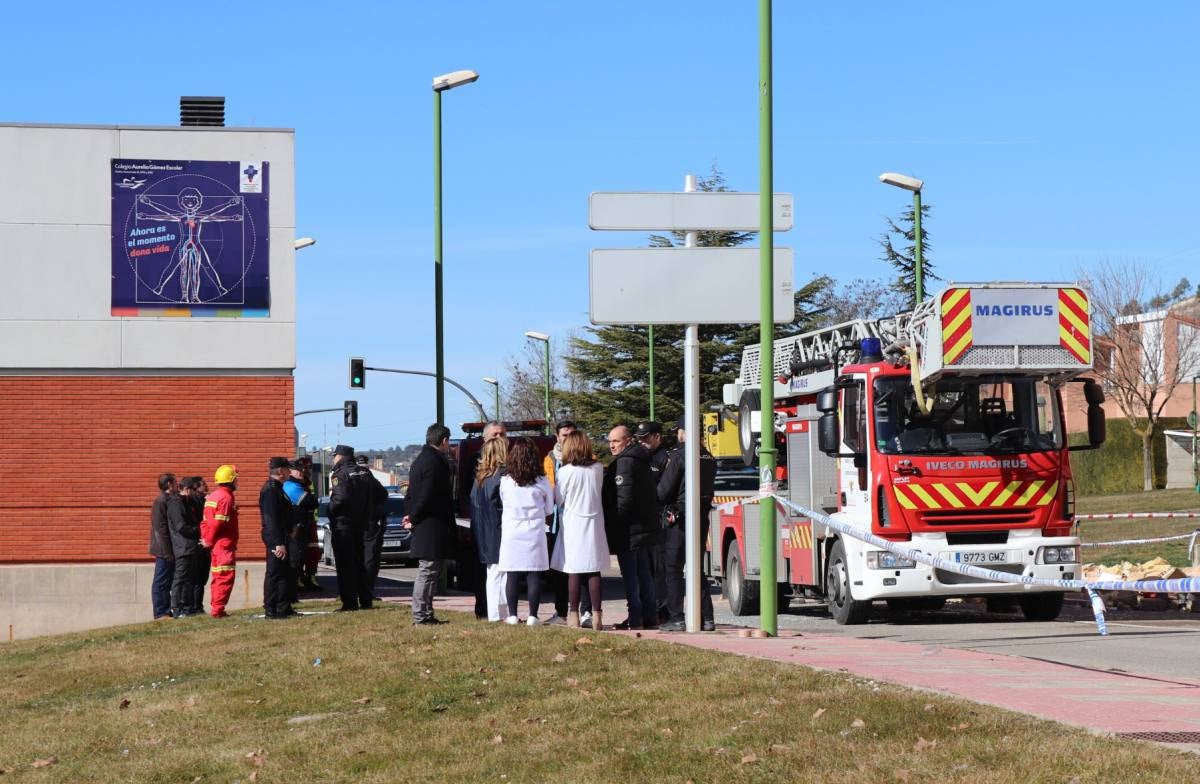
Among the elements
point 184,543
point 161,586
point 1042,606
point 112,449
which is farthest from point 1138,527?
point 184,543

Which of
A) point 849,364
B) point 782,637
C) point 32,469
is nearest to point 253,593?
point 32,469

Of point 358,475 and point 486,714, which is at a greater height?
point 358,475

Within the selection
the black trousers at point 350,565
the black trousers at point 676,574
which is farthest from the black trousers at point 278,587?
the black trousers at point 676,574

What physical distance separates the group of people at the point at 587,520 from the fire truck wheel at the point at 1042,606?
4.27 m

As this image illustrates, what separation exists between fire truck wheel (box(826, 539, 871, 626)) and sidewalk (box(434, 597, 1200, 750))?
9.85ft

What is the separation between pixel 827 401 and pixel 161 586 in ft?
30.1

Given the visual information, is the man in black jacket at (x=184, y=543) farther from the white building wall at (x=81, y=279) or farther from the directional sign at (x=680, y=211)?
the directional sign at (x=680, y=211)

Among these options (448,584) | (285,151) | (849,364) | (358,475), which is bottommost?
(448,584)

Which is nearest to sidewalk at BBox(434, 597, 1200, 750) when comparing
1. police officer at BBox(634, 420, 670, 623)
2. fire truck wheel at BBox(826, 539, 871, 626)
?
police officer at BBox(634, 420, 670, 623)

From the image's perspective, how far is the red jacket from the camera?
18.8 meters

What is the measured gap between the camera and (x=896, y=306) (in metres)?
63.1

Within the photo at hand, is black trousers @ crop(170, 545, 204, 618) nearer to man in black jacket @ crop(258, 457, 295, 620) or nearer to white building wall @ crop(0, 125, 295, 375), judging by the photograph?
man in black jacket @ crop(258, 457, 295, 620)

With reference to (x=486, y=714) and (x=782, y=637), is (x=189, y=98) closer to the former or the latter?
(x=782, y=637)

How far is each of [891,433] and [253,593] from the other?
40.0 ft
